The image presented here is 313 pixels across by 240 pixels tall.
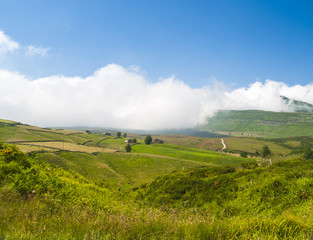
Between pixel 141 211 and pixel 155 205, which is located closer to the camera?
pixel 141 211

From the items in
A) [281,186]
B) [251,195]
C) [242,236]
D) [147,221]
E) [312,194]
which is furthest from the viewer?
[251,195]

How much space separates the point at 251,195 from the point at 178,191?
8.54 m

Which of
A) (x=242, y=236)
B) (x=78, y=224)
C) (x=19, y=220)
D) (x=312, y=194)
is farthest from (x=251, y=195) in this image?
(x=19, y=220)

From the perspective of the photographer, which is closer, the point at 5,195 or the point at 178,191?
the point at 5,195

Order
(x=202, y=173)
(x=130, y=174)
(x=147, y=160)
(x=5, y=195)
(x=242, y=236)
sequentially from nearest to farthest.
Result: 1. (x=242, y=236)
2. (x=5, y=195)
3. (x=202, y=173)
4. (x=130, y=174)
5. (x=147, y=160)

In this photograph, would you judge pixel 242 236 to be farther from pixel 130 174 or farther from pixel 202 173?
pixel 130 174

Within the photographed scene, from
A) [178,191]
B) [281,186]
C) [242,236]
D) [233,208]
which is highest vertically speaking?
[242,236]

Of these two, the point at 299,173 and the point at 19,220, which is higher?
the point at 19,220

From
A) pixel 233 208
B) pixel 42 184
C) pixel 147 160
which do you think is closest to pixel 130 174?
pixel 147 160

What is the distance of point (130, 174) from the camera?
54750mm

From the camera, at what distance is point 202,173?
24.4 metres

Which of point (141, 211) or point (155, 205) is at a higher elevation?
point (141, 211)

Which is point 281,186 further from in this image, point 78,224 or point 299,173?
point 78,224

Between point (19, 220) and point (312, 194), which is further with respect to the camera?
point (312, 194)
